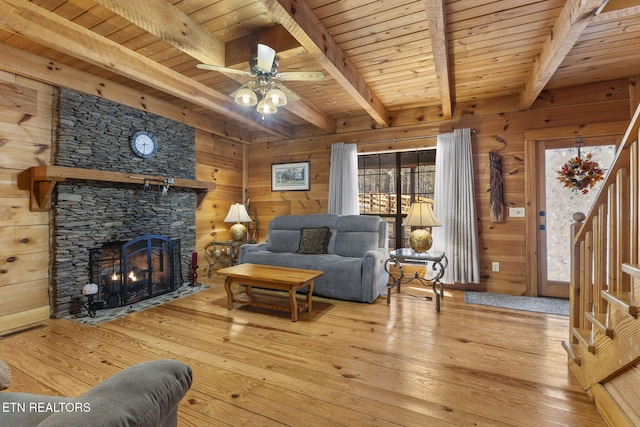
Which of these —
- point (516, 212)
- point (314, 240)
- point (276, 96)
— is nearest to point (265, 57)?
point (276, 96)

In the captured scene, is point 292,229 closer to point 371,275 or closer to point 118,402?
point 371,275

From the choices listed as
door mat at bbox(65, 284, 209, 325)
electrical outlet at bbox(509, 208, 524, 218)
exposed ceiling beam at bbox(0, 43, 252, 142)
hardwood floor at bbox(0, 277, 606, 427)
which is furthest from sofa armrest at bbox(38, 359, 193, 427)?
electrical outlet at bbox(509, 208, 524, 218)

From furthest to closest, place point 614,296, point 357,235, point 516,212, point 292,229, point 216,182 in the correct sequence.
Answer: point 216,182 < point 292,229 < point 357,235 < point 516,212 < point 614,296

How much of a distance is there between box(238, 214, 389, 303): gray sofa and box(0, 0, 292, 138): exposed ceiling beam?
205cm

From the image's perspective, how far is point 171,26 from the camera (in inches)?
85.3

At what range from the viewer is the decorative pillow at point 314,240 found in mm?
4121

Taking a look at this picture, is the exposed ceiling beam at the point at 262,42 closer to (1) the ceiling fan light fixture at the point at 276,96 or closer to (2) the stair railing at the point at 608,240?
(1) the ceiling fan light fixture at the point at 276,96

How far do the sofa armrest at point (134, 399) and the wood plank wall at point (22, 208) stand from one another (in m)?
2.93

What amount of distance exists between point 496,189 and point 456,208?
20.6 inches

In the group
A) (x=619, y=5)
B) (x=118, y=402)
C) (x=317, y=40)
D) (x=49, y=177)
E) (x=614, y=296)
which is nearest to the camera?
(x=118, y=402)

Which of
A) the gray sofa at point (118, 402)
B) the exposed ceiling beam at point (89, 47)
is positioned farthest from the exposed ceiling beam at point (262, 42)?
the gray sofa at point (118, 402)

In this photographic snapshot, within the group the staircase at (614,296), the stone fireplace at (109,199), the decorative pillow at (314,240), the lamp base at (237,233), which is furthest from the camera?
the lamp base at (237,233)

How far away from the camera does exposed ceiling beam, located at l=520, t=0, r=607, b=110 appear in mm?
1828

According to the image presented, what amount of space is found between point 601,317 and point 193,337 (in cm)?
288
